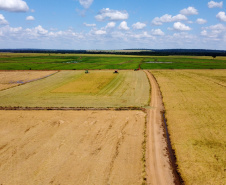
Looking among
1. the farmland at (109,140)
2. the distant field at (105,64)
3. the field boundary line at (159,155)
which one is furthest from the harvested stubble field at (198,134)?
the distant field at (105,64)

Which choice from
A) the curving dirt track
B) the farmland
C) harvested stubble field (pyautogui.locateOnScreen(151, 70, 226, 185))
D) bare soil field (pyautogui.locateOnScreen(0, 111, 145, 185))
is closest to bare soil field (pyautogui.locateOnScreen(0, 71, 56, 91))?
the farmland

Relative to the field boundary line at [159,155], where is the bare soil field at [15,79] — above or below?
above

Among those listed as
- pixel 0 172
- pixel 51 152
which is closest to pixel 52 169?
pixel 51 152

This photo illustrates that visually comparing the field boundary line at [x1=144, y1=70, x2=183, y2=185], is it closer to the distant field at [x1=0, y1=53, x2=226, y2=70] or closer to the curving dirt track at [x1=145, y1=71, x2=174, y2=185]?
the curving dirt track at [x1=145, y1=71, x2=174, y2=185]

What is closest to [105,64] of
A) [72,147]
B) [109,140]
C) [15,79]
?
[15,79]

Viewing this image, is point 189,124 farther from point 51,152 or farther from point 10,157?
point 10,157

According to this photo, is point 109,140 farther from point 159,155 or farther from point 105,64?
point 105,64

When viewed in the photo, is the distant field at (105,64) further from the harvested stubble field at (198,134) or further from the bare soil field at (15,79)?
the harvested stubble field at (198,134)
